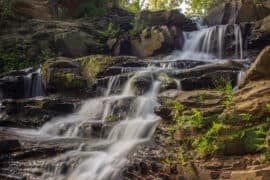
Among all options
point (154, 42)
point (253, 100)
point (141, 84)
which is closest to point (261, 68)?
point (253, 100)

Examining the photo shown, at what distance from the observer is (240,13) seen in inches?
724

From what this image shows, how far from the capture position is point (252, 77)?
7.32 meters

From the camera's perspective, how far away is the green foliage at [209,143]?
20.7ft

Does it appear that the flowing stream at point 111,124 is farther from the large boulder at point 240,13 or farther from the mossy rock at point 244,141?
the large boulder at point 240,13

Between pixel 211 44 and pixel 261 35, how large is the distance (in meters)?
2.09

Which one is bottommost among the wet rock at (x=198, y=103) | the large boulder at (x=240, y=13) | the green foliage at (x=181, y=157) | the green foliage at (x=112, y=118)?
the green foliage at (x=112, y=118)

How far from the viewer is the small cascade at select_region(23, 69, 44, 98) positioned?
13.8m

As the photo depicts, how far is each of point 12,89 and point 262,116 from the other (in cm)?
973

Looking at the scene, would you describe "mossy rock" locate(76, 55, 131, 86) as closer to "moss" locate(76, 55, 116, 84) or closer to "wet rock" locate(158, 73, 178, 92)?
"moss" locate(76, 55, 116, 84)

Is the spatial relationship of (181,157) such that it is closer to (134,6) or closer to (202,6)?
(202,6)

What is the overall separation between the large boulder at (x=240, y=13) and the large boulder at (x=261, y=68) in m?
11.5

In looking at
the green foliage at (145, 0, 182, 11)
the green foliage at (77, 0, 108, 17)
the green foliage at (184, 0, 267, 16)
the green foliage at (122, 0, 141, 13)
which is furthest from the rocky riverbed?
the green foliage at (145, 0, 182, 11)

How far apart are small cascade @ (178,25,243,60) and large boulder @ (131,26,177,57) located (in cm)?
72

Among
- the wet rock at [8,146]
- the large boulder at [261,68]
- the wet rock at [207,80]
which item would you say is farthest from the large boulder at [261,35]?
the wet rock at [8,146]
